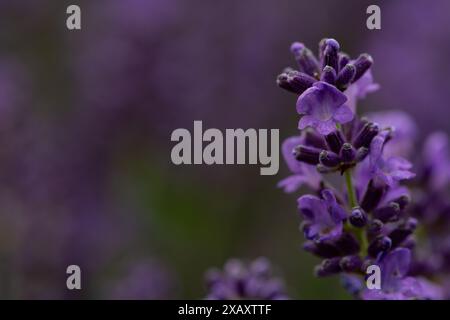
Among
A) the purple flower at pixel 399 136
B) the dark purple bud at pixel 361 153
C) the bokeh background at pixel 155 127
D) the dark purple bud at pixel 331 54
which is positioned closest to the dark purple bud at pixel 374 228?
the dark purple bud at pixel 361 153

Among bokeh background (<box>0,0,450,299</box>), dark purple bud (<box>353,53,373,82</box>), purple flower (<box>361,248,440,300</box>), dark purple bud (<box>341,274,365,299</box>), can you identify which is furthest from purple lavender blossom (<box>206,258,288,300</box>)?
bokeh background (<box>0,0,450,299</box>)

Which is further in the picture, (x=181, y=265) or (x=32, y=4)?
(x=32, y=4)

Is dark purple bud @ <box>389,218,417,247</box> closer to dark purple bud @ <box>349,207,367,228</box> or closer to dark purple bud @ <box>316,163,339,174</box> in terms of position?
dark purple bud @ <box>349,207,367,228</box>

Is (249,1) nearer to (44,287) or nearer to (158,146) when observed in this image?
(158,146)

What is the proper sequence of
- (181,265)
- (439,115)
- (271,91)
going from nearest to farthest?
1. (181,265)
2. (439,115)
3. (271,91)

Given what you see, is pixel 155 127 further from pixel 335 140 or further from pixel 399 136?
pixel 335 140

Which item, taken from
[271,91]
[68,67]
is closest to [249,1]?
[271,91]
